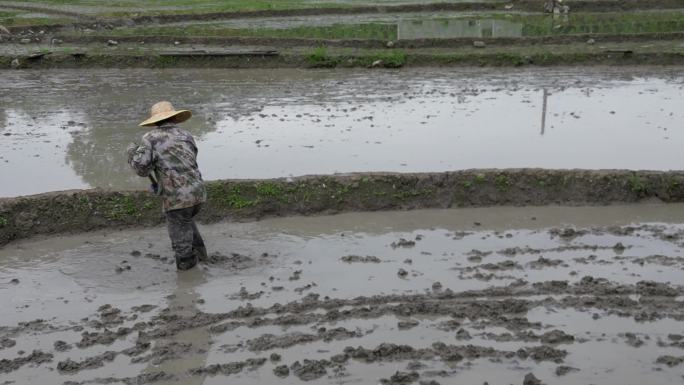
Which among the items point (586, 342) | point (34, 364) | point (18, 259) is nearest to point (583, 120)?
point (586, 342)

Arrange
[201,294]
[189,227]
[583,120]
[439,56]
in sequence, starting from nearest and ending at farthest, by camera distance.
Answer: [201,294] < [189,227] < [583,120] < [439,56]

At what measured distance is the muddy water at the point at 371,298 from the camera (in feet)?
15.1

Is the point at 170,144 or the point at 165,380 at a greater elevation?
the point at 170,144

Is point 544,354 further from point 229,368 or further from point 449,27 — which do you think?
point 449,27

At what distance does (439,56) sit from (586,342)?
10.8 m

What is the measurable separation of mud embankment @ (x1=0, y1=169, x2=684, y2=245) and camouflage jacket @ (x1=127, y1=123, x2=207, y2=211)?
113 cm

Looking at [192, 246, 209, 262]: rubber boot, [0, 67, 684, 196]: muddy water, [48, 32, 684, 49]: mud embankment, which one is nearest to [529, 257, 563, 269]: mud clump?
[0, 67, 684, 196]: muddy water

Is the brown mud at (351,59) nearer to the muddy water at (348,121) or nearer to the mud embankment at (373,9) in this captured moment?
the muddy water at (348,121)

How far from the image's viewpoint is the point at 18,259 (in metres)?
6.48

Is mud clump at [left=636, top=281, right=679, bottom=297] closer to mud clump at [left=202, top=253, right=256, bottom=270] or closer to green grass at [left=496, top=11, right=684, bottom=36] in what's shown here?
mud clump at [left=202, top=253, right=256, bottom=270]

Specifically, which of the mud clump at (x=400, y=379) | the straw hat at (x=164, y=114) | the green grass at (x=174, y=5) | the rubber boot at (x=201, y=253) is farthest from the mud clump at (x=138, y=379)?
the green grass at (x=174, y=5)

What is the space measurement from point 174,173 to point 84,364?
179cm

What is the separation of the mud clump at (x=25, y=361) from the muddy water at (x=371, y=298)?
26 millimetres

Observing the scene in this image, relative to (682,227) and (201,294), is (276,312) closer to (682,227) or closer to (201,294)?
(201,294)
